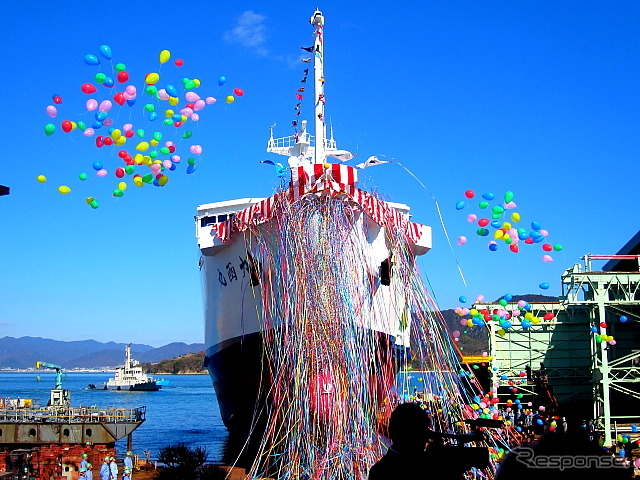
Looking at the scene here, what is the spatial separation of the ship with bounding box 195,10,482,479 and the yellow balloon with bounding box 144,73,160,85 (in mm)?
3795

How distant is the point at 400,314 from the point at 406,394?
201cm

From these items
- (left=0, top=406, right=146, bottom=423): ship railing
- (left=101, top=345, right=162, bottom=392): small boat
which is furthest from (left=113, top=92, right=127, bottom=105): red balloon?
(left=101, top=345, right=162, bottom=392): small boat

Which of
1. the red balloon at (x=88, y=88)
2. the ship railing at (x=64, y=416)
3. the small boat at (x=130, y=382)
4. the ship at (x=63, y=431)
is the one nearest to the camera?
the red balloon at (x=88, y=88)

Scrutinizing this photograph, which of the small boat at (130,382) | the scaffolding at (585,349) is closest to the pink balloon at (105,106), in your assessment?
the scaffolding at (585,349)

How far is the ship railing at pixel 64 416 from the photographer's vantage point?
28250 mm

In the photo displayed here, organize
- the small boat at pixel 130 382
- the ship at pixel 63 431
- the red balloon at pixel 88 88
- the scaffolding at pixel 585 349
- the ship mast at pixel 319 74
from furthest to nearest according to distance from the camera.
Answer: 1. the small boat at pixel 130 382
2. the ship at pixel 63 431
3. the scaffolding at pixel 585 349
4. the ship mast at pixel 319 74
5. the red balloon at pixel 88 88

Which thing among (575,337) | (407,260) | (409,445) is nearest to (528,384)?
(575,337)

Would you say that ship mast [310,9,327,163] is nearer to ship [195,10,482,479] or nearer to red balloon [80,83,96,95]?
ship [195,10,482,479]

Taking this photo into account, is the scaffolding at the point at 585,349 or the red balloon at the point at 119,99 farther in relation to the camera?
the scaffolding at the point at 585,349

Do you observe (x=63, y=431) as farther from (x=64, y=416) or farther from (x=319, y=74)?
(x=319, y=74)

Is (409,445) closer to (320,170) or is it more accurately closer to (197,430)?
(320,170)

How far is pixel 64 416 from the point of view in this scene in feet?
93.7

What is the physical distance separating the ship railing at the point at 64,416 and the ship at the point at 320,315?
1098 centimetres

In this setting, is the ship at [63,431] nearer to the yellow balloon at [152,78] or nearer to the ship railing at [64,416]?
the ship railing at [64,416]
